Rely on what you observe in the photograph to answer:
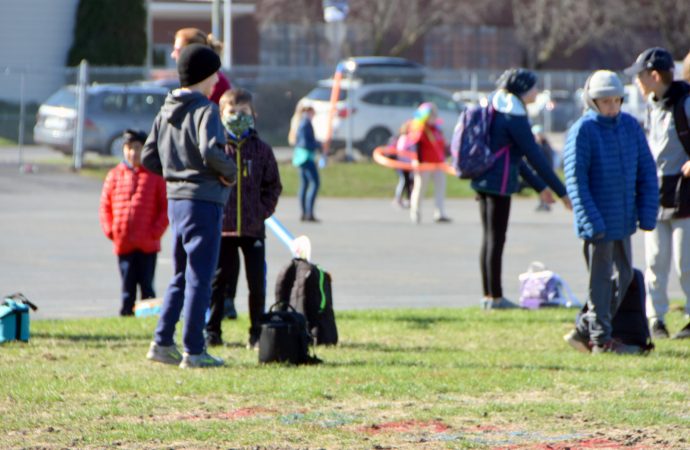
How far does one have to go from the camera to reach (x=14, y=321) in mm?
9172

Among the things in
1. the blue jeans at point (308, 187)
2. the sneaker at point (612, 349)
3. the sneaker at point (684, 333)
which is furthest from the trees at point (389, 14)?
the sneaker at point (612, 349)

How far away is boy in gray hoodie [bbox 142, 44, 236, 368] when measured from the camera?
26.1 feet

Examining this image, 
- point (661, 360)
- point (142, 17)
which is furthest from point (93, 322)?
point (142, 17)

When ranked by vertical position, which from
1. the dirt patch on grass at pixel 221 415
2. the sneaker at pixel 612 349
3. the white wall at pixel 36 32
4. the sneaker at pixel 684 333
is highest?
the white wall at pixel 36 32

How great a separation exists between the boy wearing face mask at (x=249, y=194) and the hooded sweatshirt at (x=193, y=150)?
0.77 metres

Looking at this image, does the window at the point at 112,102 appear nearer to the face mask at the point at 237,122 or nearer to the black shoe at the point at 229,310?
the black shoe at the point at 229,310

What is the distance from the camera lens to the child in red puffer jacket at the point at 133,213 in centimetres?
1067

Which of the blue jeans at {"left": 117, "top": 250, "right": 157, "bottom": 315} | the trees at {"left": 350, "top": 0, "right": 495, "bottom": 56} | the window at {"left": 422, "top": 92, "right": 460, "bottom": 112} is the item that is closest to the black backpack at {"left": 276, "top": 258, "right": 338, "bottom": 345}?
the blue jeans at {"left": 117, "top": 250, "right": 157, "bottom": 315}

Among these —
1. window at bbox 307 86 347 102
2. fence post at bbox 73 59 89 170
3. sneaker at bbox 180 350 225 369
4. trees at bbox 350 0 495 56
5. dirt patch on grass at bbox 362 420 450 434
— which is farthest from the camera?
trees at bbox 350 0 495 56

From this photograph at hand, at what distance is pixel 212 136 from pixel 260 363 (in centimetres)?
143

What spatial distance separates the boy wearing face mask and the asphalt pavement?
2506mm

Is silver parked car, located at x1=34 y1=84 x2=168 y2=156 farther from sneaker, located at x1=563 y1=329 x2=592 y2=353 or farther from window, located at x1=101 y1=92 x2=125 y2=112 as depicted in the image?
sneaker, located at x1=563 y1=329 x2=592 y2=353

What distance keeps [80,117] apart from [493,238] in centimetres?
1977

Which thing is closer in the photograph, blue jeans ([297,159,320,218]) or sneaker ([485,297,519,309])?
sneaker ([485,297,519,309])
